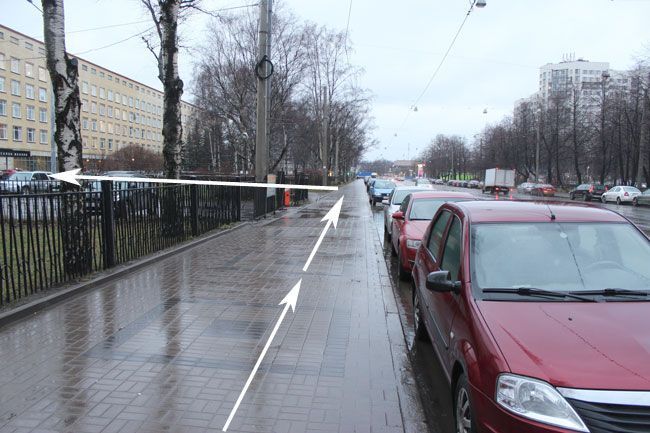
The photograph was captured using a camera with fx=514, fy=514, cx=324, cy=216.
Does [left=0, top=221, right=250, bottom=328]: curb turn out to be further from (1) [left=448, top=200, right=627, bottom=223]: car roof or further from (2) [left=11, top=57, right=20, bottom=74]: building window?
(2) [left=11, top=57, right=20, bottom=74]: building window

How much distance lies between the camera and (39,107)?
235ft

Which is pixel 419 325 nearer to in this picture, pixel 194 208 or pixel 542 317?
pixel 542 317

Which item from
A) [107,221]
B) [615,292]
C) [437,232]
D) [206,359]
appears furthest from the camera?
[107,221]

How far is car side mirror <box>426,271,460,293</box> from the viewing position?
3805 mm

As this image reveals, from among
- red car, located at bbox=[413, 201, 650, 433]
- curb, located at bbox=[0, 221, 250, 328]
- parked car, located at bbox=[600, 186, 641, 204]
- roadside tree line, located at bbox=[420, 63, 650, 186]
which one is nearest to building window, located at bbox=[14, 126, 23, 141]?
roadside tree line, located at bbox=[420, 63, 650, 186]

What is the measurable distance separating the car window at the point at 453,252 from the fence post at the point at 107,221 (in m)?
6.17

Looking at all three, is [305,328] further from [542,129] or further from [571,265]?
[542,129]

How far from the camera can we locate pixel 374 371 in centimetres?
480

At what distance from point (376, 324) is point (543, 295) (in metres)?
2.98

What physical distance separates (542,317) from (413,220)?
21.9 ft

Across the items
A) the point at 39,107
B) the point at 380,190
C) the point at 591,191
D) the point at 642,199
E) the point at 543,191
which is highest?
the point at 39,107

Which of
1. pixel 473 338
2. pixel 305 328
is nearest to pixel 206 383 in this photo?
pixel 305 328

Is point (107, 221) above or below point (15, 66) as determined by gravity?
below

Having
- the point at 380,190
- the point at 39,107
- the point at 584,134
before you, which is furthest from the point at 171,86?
the point at 39,107
